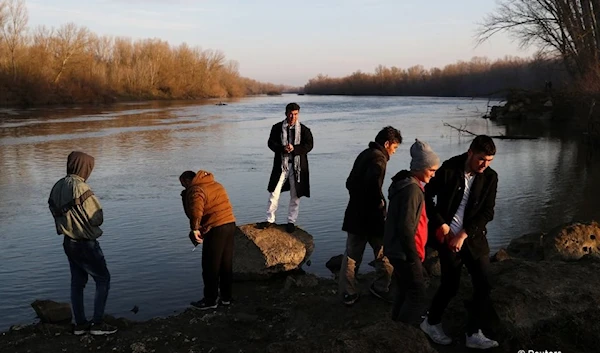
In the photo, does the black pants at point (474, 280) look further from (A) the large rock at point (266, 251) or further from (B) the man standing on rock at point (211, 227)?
(A) the large rock at point (266, 251)

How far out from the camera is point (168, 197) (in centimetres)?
1280

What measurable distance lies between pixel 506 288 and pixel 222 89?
354ft

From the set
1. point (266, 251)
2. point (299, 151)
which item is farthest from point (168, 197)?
point (299, 151)

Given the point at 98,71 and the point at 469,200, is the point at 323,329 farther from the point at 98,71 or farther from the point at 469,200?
the point at 98,71

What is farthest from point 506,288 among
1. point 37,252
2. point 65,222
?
point 37,252

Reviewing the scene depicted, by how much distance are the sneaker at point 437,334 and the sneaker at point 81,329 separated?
10.5ft

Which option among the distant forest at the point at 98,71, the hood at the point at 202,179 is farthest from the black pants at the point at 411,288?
the distant forest at the point at 98,71

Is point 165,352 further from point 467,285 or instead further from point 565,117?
point 565,117

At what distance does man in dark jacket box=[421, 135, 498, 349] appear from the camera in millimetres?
4379

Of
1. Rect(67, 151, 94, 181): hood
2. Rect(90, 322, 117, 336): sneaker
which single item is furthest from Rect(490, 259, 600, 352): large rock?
Rect(67, 151, 94, 181): hood

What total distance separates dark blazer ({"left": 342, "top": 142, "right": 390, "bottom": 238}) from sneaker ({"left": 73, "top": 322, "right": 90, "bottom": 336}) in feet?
8.94

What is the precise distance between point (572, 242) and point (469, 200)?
3.65m

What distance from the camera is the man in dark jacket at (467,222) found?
438 cm

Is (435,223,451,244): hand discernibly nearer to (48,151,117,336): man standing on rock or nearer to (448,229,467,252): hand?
(448,229,467,252): hand
